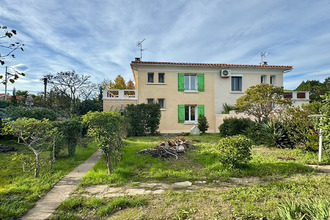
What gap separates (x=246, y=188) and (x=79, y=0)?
759cm

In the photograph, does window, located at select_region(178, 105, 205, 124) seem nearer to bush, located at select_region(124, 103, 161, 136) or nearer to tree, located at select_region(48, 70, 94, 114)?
bush, located at select_region(124, 103, 161, 136)

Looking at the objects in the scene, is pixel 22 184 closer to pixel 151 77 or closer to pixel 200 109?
pixel 151 77

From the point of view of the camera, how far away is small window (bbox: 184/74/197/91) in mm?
16989

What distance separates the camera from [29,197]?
3.50 meters

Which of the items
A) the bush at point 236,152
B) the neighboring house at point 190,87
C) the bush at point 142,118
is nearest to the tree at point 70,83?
the neighboring house at point 190,87

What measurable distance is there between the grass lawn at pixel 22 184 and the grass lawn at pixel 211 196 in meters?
0.70

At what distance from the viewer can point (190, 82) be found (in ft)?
56.0

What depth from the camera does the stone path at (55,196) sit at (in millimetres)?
2923

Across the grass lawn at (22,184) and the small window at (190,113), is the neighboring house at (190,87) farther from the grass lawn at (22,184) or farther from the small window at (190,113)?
the grass lawn at (22,184)

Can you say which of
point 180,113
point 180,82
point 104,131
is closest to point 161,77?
point 180,82

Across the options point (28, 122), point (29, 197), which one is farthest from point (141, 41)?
point (29, 197)

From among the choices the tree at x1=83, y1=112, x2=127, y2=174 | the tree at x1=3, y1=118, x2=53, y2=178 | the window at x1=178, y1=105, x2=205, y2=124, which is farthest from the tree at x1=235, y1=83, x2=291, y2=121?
Answer: the tree at x1=3, y1=118, x2=53, y2=178

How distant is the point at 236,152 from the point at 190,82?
41.8ft

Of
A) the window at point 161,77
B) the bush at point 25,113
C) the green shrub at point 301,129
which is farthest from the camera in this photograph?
the window at point 161,77
